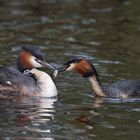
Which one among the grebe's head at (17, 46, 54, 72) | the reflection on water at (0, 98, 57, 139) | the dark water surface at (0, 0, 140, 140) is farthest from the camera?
the grebe's head at (17, 46, 54, 72)

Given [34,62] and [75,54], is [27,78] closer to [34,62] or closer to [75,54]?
[34,62]

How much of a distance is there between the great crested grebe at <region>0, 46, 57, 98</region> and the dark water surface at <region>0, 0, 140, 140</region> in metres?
0.26

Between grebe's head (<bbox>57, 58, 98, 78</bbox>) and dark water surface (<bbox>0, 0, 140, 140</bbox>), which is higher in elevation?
grebe's head (<bbox>57, 58, 98, 78</bbox>)

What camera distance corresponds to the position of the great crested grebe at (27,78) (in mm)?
14609

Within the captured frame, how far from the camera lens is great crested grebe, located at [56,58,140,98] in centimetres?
1456

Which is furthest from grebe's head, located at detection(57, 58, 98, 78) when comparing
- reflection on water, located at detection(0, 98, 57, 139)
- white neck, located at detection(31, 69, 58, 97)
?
reflection on water, located at detection(0, 98, 57, 139)

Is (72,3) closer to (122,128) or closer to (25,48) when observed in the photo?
(25,48)

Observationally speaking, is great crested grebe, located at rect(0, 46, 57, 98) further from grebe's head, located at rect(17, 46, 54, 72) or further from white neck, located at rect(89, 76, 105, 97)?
white neck, located at rect(89, 76, 105, 97)

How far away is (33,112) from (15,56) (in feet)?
16.1

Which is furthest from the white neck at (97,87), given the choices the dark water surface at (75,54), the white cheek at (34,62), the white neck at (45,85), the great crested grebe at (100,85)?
the white cheek at (34,62)

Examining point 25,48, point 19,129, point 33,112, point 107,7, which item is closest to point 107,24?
point 107,7

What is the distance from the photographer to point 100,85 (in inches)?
582

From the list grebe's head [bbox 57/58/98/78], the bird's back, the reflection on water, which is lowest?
the reflection on water

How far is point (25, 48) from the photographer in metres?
14.9
